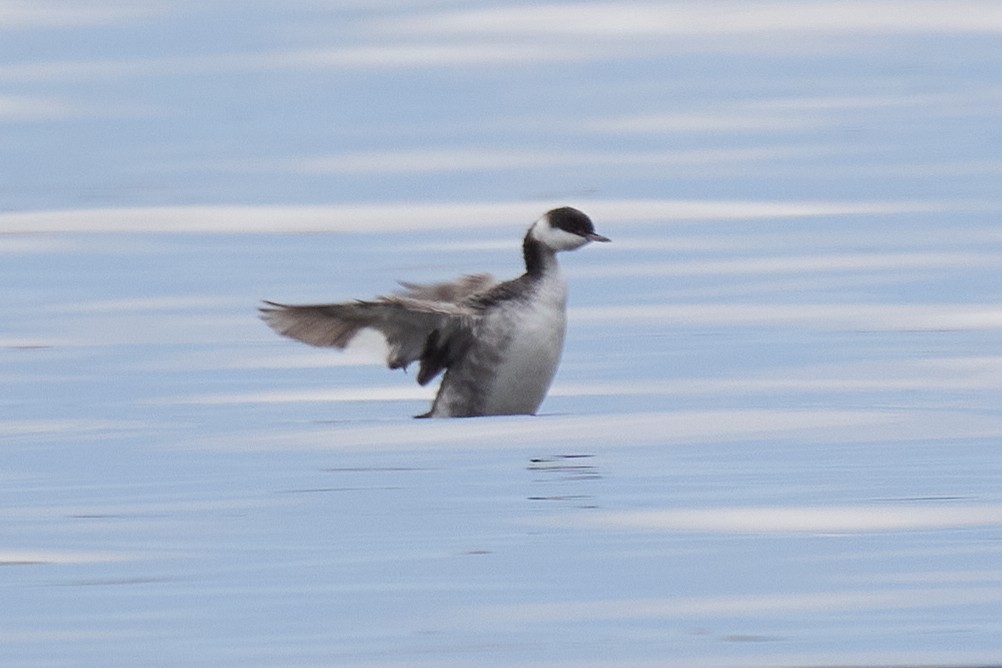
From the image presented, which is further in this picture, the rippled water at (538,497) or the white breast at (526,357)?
the white breast at (526,357)

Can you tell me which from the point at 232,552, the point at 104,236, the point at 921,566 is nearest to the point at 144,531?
the point at 232,552

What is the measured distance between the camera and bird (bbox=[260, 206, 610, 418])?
37.2ft

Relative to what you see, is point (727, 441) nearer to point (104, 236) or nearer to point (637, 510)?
point (637, 510)

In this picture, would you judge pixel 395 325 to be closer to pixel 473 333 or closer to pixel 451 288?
pixel 473 333

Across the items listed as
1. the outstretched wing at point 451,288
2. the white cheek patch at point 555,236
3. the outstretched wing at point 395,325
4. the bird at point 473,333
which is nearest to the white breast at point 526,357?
the bird at point 473,333

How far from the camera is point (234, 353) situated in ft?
43.1

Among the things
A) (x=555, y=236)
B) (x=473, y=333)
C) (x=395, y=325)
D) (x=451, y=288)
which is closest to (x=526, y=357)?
(x=473, y=333)

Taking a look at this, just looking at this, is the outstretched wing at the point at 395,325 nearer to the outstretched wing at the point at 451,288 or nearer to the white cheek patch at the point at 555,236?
the white cheek patch at the point at 555,236

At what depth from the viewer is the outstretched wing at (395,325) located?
1130cm

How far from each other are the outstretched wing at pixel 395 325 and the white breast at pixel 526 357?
180mm

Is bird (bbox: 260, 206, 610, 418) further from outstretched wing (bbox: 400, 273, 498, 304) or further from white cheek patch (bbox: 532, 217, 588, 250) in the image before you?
outstretched wing (bbox: 400, 273, 498, 304)

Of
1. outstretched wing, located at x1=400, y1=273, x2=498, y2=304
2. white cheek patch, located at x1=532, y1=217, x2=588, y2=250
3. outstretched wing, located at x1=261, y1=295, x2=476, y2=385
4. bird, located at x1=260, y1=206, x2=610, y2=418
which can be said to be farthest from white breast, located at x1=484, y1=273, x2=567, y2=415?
outstretched wing, located at x1=400, y1=273, x2=498, y2=304

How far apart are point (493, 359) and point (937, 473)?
2.58 m

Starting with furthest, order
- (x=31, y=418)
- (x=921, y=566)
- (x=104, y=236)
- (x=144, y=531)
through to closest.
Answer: (x=104, y=236) → (x=31, y=418) → (x=144, y=531) → (x=921, y=566)
